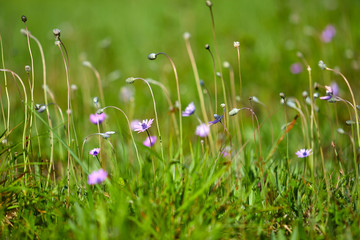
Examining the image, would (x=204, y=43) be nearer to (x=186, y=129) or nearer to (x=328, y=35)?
(x=328, y=35)

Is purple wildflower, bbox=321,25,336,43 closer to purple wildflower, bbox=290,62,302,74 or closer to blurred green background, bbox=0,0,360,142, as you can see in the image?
blurred green background, bbox=0,0,360,142

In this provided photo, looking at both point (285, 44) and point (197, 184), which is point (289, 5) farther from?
point (197, 184)

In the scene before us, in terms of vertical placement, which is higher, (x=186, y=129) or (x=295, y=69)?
(x=295, y=69)

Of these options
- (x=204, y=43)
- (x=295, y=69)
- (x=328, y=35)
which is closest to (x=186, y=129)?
(x=295, y=69)

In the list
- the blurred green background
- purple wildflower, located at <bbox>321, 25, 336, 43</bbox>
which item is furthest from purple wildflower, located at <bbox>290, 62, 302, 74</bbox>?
purple wildflower, located at <bbox>321, 25, 336, 43</bbox>

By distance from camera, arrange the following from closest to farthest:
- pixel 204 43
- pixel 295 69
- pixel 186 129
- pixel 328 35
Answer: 1. pixel 186 129
2. pixel 295 69
3. pixel 328 35
4. pixel 204 43

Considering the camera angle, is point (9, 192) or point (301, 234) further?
point (9, 192)

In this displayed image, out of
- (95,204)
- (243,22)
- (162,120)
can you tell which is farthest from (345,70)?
(95,204)

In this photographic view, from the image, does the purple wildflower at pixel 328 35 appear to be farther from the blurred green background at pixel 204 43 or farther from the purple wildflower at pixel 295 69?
the purple wildflower at pixel 295 69
